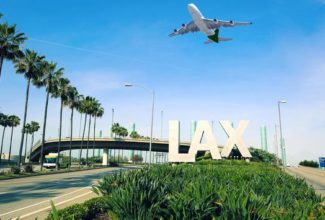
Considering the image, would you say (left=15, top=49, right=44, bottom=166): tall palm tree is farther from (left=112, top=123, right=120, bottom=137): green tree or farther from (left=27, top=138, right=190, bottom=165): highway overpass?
(left=112, top=123, right=120, bottom=137): green tree

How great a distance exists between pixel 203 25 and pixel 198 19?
1.15m

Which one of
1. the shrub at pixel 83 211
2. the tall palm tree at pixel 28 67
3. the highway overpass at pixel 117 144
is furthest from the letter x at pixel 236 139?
the shrub at pixel 83 211

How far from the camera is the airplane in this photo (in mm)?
30886

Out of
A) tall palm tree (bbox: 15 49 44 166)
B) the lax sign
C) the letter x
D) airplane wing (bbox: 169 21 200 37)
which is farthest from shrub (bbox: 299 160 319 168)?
tall palm tree (bbox: 15 49 44 166)

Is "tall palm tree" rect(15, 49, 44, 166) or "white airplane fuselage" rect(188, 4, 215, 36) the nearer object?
"white airplane fuselage" rect(188, 4, 215, 36)

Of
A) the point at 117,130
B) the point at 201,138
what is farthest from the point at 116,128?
the point at 201,138

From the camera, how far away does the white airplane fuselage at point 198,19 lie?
30603 millimetres

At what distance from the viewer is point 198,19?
102 ft

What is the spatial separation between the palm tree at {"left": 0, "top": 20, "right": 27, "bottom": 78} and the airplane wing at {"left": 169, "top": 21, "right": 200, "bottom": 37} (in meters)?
19.2

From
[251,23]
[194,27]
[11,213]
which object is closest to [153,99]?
[194,27]

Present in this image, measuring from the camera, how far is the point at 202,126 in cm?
5000

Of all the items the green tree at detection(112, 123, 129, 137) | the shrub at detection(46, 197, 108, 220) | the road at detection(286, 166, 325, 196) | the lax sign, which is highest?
the green tree at detection(112, 123, 129, 137)

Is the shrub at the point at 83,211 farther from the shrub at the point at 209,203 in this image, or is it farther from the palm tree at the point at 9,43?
the palm tree at the point at 9,43

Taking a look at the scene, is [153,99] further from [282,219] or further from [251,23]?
[282,219]
